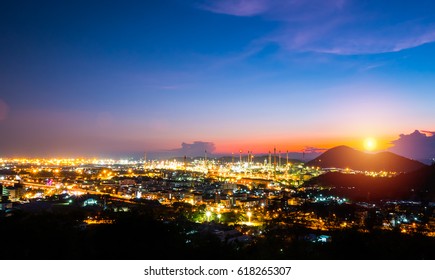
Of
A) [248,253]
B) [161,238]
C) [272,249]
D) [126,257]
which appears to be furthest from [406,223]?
[126,257]

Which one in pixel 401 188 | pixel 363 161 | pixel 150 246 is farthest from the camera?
pixel 363 161

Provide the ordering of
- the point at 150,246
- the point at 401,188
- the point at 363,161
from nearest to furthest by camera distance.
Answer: the point at 150,246, the point at 401,188, the point at 363,161

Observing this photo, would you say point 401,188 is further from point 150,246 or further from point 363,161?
point 363,161

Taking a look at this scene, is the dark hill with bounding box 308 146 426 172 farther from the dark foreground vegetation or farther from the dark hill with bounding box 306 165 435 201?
the dark foreground vegetation

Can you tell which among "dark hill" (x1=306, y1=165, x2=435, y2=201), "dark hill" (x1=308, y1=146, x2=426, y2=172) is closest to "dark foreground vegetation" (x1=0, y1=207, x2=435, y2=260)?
"dark hill" (x1=306, y1=165, x2=435, y2=201)

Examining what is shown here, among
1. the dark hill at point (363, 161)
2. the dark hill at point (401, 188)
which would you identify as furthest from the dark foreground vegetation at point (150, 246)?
the dark hill at point (363, 161)

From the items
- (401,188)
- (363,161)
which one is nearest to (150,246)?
(401,188)

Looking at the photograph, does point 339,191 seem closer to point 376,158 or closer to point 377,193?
point 377,193

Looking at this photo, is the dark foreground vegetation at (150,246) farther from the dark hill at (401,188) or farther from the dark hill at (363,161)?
the dark hill at (363,161)
